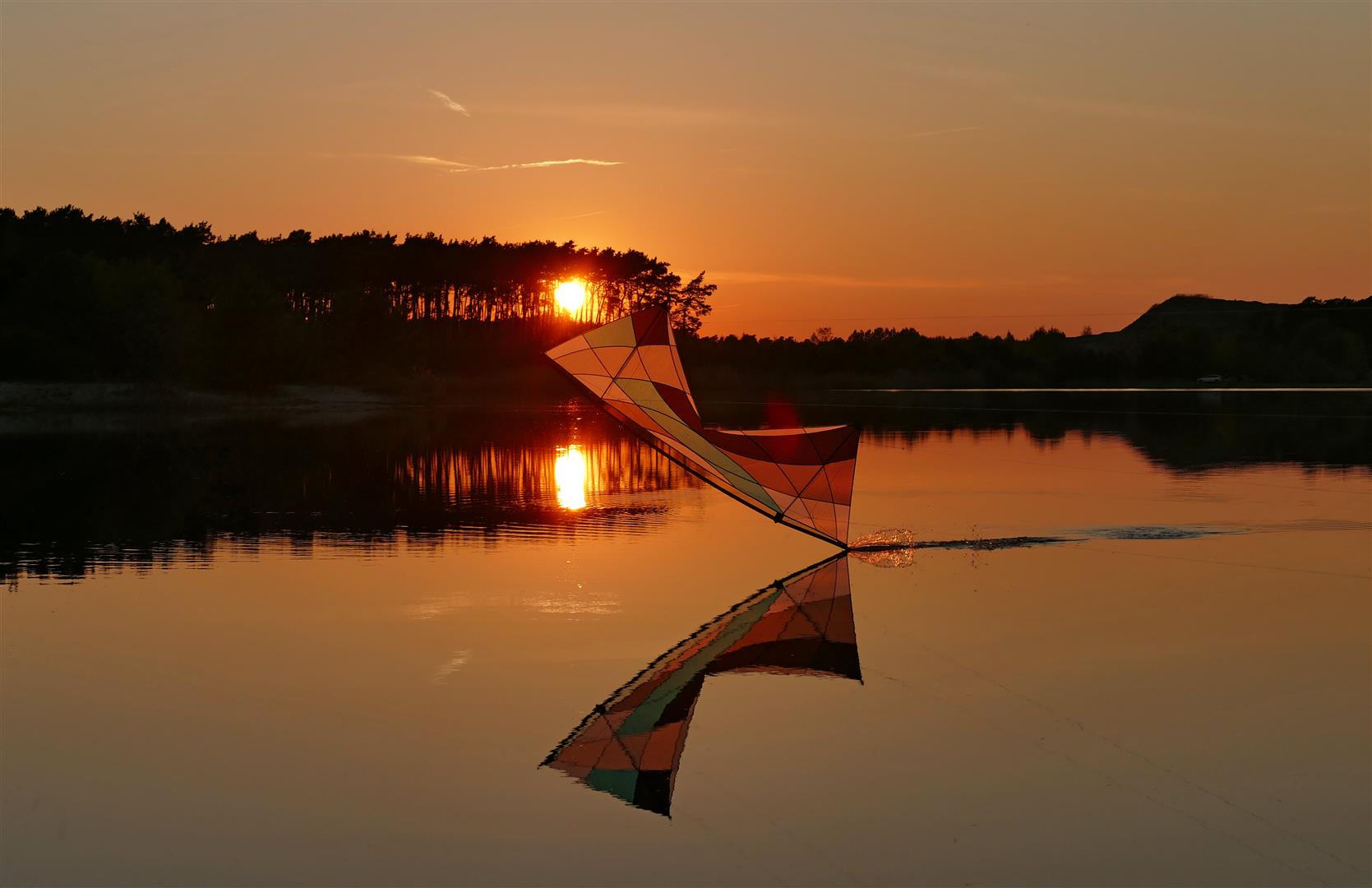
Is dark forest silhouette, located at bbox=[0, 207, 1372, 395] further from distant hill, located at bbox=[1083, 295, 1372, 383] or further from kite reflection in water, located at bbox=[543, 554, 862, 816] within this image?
kite reflection in water, located at bbox=[543, 554, 862, 816]

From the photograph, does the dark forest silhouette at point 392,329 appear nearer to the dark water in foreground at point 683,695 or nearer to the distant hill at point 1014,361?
the distant hill at point 1014,361

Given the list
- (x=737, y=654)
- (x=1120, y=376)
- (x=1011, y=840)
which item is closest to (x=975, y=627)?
(x=737, y=654)

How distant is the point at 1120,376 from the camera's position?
146750mm

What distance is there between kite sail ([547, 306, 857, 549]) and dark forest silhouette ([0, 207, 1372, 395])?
5721 cm

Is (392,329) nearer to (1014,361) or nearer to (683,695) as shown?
(1014,361)

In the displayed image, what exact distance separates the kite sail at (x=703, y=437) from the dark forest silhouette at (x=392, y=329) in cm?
5721

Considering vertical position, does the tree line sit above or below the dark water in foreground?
above

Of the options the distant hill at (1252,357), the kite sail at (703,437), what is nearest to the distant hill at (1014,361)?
the distant hill at (1252,357)

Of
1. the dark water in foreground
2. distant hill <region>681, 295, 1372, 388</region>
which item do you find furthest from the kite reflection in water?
distant hill <region>681, 295, 1372, 388</region>

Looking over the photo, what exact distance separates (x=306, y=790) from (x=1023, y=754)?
18.7 feet

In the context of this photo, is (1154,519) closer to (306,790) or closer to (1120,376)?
(306,790)

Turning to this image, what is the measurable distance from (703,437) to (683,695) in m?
9.74

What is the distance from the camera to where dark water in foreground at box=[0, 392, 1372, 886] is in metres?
9.43

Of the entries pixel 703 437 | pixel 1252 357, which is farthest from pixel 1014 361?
pixel 703 437
